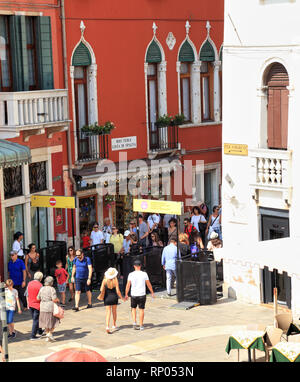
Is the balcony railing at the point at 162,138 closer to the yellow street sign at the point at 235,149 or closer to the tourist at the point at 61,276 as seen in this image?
the yellow street sign at the point at 235,149

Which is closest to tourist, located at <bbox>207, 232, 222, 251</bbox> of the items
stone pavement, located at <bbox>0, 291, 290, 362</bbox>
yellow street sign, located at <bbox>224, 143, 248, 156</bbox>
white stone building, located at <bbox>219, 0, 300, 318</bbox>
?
white stone building, located at <bbox>219, 0, 300, 318</bbox>

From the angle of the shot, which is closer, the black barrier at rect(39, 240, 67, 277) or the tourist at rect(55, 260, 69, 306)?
the tourist at rect(55, 260, 69, 306)

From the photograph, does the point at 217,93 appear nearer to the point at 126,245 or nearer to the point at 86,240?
the point at 86,240

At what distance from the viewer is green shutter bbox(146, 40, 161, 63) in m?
30.3

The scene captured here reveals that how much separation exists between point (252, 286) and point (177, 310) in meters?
1.80

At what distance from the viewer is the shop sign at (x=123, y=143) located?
2929 cm

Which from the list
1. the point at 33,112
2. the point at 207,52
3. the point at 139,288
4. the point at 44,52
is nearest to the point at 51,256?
the point at 33,112

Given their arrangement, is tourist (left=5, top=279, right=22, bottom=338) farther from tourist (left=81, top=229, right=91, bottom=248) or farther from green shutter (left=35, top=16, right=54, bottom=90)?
green shutter (left=35, top=16, right=54, bottom=90)

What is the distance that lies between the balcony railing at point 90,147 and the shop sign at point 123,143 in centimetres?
56

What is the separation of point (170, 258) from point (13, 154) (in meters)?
A: 4.41

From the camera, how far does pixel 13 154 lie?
2355 centimetres

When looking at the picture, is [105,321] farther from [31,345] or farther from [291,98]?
[291,98]

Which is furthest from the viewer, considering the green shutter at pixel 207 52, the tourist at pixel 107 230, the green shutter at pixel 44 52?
the green shutter at pixel 207 52

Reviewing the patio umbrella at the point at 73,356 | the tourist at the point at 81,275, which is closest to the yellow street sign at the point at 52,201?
the tourist at the point at 81,275
